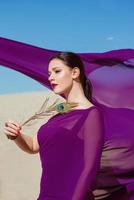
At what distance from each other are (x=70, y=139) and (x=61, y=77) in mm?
293

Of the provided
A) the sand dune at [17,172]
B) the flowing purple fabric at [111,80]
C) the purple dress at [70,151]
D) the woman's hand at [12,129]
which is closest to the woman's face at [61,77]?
the purple dress at [70,151]

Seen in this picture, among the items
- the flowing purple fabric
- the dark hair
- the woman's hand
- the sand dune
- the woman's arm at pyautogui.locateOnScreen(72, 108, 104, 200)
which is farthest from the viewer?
the sand dune

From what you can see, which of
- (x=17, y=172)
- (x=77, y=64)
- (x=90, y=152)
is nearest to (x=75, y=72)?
(x=77, y=64)

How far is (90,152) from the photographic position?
102 inches

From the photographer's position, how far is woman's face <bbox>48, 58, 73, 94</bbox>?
283 cm

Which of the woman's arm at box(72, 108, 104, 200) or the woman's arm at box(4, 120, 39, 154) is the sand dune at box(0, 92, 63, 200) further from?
the woman's arm at box(72, 108, 104, 200)

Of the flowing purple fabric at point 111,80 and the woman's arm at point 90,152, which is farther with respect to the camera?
the flowing purple fabric at point 111,80

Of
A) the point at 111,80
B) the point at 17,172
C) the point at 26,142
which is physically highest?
the point at 111,80

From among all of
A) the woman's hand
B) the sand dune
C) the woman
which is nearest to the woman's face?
the woman

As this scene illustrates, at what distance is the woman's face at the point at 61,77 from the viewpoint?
2828 millimetres

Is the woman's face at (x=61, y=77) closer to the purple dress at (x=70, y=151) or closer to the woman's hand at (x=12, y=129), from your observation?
the purple dress at (x=70, y=151)

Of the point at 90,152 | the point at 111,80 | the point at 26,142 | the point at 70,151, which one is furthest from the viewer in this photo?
the point at 111,80

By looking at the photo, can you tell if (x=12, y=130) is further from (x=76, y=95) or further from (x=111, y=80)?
(x=111, y=80)

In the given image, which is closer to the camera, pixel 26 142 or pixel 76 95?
pixel 76 95
